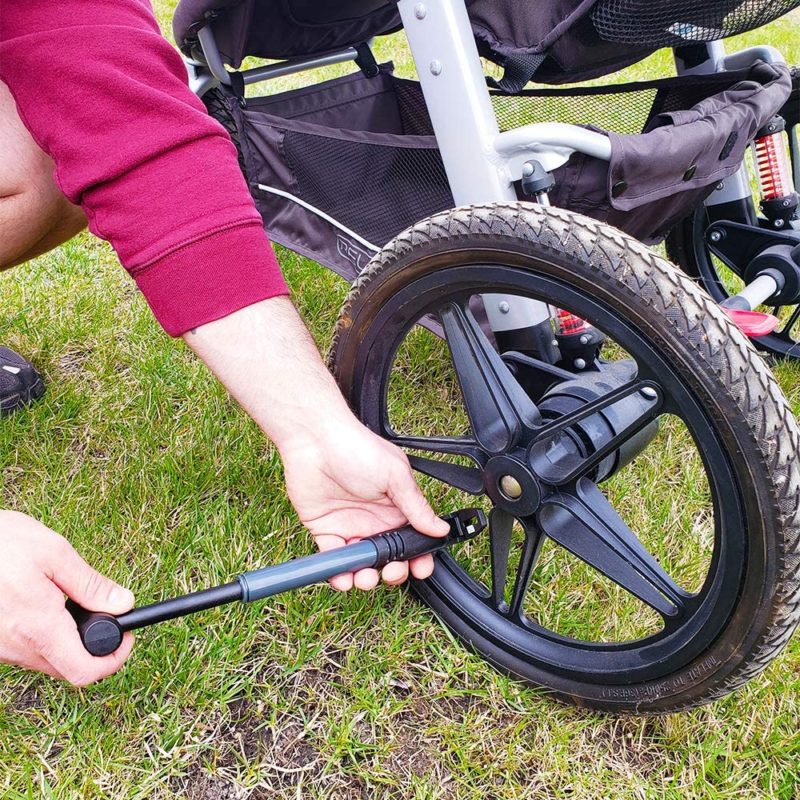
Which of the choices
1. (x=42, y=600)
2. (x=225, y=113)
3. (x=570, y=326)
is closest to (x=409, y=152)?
(x=225, y=113)

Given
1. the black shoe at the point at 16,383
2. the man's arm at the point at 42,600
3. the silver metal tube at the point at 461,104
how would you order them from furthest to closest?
the black shoe at the point at 16,383, the silver metal tube at the point at 461,104, the man's arm at the point at 42,600

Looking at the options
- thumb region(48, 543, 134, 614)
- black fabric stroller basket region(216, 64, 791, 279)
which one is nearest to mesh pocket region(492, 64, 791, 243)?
black fabric stroller basket region(216, 64, 791, 279)

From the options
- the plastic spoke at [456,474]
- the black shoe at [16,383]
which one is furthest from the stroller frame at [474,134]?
the black shoe at [16,383]

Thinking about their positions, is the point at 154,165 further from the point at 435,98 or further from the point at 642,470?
the point at 642,470

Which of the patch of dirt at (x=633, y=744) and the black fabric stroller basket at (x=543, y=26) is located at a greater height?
the black fabric stroller basket at (x=543, y=26)

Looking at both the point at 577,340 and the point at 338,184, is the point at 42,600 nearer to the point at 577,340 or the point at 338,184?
the point at 577,340

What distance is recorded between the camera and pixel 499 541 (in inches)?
42.3

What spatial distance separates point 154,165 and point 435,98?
39cm

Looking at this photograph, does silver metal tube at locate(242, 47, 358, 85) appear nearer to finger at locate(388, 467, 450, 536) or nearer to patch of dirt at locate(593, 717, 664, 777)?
finger at locate(388, 467, 450, 536)

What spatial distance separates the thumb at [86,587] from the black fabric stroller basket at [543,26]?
0.89 meters

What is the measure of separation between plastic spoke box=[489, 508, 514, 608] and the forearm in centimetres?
23

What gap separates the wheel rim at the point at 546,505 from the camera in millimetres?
839

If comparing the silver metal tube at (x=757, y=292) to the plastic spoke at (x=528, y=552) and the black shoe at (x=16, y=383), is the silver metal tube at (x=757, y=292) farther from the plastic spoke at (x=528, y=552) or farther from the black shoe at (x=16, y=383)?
the black shoe at (x=16, y=383)

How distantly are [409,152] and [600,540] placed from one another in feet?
2.62
